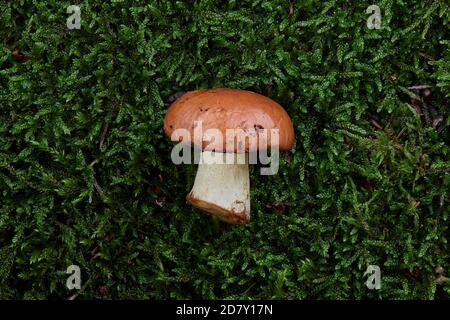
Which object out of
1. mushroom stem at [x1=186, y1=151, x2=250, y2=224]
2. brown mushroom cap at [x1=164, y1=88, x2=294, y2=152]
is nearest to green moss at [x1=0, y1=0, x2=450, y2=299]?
mushroom stem at [x1=186, y1=151, x2=250, y2=224]

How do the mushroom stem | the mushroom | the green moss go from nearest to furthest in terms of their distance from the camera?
1. the mushroom
2. the mushroom stem
3. the green moss

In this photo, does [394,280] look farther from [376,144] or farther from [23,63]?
[23,63]

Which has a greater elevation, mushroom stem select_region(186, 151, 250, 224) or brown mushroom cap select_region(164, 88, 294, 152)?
brown mushroom cap select_region(164, 88, 294, 152)

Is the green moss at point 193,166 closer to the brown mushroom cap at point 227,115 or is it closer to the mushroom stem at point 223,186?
the mushroom stem at point 223,186

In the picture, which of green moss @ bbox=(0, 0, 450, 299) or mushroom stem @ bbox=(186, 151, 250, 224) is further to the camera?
green moss @ bbox=(0, 0, 450, 299)

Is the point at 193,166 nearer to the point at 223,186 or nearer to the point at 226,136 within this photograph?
the point at 223,186

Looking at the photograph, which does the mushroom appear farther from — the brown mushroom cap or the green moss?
the green moss

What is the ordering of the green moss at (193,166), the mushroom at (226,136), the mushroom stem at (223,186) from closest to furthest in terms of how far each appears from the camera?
the mushroom at (226,136) < the mushroom stem at (223,186) < the green moss at (193,166)

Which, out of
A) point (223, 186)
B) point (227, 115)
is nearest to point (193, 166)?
point (223, 186)

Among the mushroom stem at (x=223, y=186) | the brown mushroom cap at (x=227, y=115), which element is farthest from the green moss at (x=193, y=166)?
the brown mushroom cap at (x=227, y=115)

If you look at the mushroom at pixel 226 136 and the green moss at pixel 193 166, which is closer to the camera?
the mushroom at pixel 226 136
